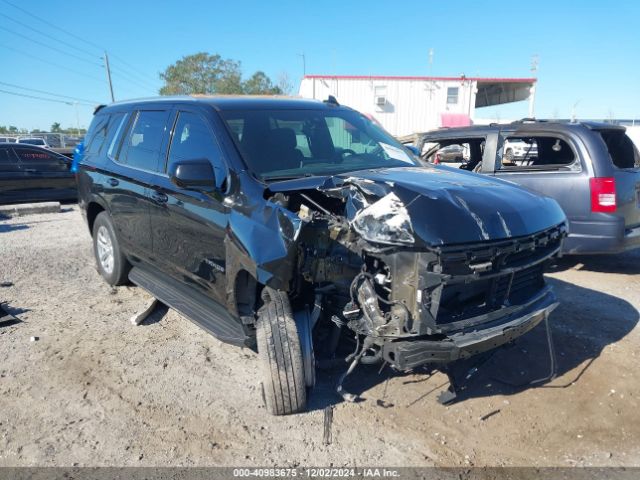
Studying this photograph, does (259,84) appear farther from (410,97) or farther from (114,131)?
(114,131)

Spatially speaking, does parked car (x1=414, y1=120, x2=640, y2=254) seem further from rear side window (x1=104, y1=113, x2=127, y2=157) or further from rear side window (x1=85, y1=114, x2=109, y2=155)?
rear side window (x1=85, y1=114, x2=109, y2=155)

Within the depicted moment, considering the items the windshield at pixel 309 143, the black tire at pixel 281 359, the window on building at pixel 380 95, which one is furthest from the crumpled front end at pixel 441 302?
the window on building at pixel 380 95

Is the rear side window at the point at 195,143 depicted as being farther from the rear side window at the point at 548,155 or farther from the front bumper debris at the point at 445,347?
the rear side window at the point at 548,155

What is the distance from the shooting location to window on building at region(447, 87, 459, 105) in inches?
1253

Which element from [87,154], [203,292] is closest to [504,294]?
[203,292]

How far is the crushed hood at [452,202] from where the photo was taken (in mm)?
2801

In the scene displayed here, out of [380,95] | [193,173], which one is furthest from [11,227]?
[380,95]

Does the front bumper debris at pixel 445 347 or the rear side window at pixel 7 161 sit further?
the rear side window at pixel 7 161

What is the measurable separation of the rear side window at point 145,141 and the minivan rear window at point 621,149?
16.9 feet

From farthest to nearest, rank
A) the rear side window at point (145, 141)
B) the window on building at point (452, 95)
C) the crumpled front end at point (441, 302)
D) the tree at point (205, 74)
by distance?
the tree at point (205, 74) → the window on building at point (452, 95) → the rear side window at point (145, 141) → the crumpled front end at point (441, 302)

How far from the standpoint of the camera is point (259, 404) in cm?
346

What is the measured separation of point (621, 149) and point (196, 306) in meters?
5.61

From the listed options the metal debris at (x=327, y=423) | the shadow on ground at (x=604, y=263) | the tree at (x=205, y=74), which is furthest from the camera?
the tree at (x=205, y=74)

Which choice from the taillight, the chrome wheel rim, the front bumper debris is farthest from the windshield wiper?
the taillight
